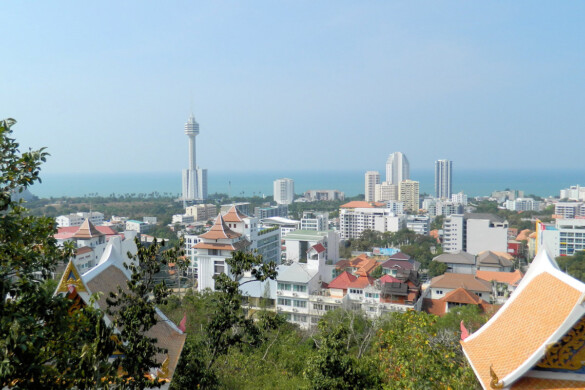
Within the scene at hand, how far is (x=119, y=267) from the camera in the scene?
257 inches

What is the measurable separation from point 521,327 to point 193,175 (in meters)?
82.6

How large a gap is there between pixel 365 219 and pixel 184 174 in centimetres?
4808

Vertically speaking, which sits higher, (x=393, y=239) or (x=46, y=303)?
(x=46, y=303)

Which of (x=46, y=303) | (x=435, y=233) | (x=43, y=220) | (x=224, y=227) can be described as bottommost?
(x=435, y=233)

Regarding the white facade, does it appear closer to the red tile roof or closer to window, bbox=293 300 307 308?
the red tile roof

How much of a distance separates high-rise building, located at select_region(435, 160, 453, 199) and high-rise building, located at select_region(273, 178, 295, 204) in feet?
94.7

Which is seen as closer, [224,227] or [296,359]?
[296,359]

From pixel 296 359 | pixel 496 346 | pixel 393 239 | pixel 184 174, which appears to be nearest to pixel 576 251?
pixel 393 239

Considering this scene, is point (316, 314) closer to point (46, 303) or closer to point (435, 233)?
point (46, 303)

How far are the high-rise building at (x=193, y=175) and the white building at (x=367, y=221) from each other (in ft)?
133

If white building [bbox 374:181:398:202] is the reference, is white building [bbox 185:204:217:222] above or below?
below

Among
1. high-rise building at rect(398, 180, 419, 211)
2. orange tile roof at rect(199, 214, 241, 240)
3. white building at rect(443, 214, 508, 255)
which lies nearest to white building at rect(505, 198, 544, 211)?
high-rise building at rect(398, 180, 419, 211)

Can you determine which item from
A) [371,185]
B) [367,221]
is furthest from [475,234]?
[371,185]

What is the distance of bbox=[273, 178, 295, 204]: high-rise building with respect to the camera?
80.8 m
